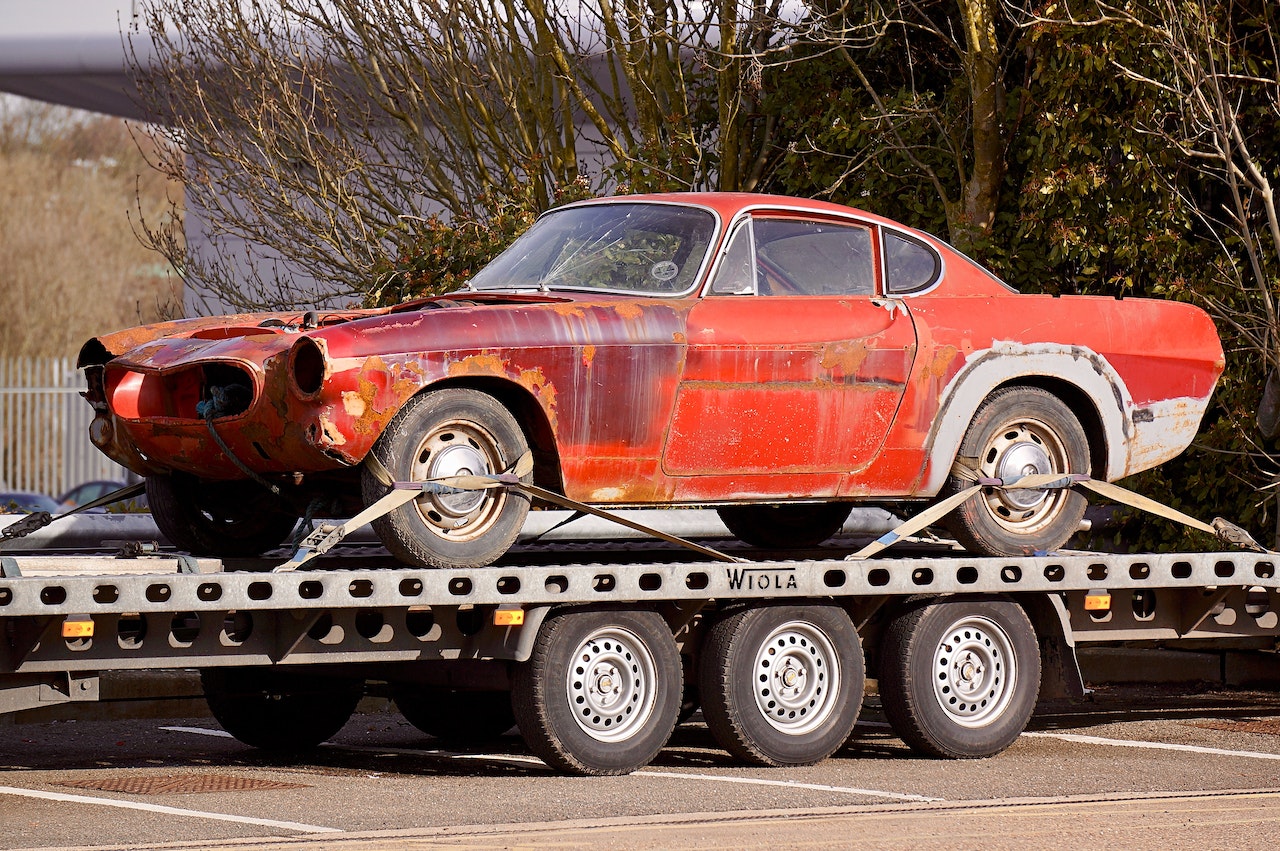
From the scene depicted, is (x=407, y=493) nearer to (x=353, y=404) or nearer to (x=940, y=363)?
(x=353, y=404)

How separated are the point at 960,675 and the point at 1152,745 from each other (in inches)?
44.8

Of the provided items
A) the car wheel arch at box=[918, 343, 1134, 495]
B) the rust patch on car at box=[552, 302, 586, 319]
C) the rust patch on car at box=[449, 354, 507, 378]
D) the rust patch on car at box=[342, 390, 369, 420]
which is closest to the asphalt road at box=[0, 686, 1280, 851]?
the car wheel arch at box=[918, 343, 1134, 495]

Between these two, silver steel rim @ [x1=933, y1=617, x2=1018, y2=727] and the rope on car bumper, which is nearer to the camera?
the rope on car bumper

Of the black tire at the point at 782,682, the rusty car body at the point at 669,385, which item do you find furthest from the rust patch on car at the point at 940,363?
the black tire at the point at 782,682

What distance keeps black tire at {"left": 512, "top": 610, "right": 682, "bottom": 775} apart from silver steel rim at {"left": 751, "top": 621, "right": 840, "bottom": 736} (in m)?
0.43

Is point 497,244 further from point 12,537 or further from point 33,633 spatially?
point 33,633

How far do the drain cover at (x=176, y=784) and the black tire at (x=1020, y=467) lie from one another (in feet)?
10.5

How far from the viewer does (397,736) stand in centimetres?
986

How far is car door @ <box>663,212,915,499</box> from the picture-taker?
794 centimetres

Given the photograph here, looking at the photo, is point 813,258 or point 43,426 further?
point 43,426

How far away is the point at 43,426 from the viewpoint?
32594mm

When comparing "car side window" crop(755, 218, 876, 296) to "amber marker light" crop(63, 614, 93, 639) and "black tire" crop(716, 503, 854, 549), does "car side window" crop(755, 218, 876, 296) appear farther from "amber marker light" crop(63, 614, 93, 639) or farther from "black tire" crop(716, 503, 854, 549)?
"amber marker light" crop(63, 614, 93, 639)

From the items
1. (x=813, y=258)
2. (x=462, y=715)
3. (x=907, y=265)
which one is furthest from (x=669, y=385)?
(x=462, y=715)

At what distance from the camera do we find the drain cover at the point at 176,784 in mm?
7586
